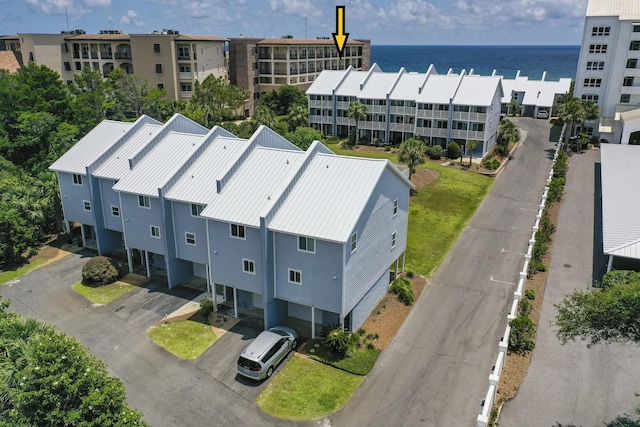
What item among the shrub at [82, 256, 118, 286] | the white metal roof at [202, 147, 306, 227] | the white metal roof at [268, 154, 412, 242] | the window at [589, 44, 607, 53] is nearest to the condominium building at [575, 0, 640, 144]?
the window at [589, 44, 607, 53]

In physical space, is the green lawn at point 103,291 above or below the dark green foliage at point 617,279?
below

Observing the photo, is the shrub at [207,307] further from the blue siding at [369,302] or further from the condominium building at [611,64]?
the condominium building at [611,64]

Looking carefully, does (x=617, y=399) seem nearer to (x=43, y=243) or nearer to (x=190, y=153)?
Result: (x=190, y=153)

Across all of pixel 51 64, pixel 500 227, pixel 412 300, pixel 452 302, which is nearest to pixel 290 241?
pixel 412 300

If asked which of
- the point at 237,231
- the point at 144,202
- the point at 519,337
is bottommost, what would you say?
the point at 519,337

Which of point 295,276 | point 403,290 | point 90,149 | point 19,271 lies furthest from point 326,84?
point 295,276

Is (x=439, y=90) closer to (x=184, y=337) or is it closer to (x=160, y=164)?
(x=160, y=164)

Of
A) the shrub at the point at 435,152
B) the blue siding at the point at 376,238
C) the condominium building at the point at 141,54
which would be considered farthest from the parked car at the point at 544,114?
the blue siding at the point at 376,238
